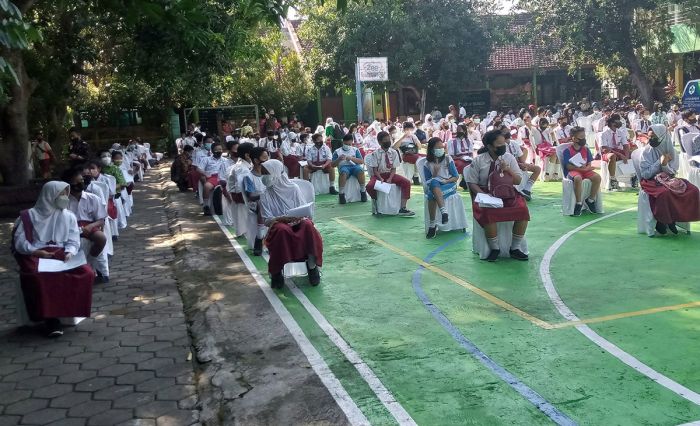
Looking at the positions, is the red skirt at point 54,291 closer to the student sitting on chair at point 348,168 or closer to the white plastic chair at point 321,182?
the student sitting on chair at point 348,168

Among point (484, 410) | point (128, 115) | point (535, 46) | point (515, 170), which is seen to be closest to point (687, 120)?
point (515, 170)

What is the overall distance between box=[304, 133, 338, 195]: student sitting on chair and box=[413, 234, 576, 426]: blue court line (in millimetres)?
8583

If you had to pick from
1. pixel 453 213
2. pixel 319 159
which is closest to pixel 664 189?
pixel 453 213

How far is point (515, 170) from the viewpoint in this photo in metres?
9.02

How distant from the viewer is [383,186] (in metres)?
12.4

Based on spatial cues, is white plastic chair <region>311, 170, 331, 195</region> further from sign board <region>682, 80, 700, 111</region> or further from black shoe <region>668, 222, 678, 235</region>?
sign board <region>682, 80, 700, 111</region>

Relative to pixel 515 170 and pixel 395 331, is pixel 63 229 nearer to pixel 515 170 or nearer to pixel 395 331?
pixel 395 331

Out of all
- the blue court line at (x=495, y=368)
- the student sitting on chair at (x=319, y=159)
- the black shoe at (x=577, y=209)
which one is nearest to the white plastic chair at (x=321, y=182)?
the student sitting on chair at (x=319, y=159)

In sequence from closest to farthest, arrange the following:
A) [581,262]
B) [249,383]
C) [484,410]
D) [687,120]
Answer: [484,410]
[249,383]
[581,262]
[687,120]

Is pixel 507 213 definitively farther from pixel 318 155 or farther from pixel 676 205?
pixel 318 155

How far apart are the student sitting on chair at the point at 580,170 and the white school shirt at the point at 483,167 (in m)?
3.03

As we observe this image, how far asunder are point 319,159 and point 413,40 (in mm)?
16794

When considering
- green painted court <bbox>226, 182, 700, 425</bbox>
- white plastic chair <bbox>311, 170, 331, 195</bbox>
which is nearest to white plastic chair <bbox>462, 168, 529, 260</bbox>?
green painted court <bbox>226, 182, 700, 425</bbox>

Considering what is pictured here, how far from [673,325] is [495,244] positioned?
9.87 ft
